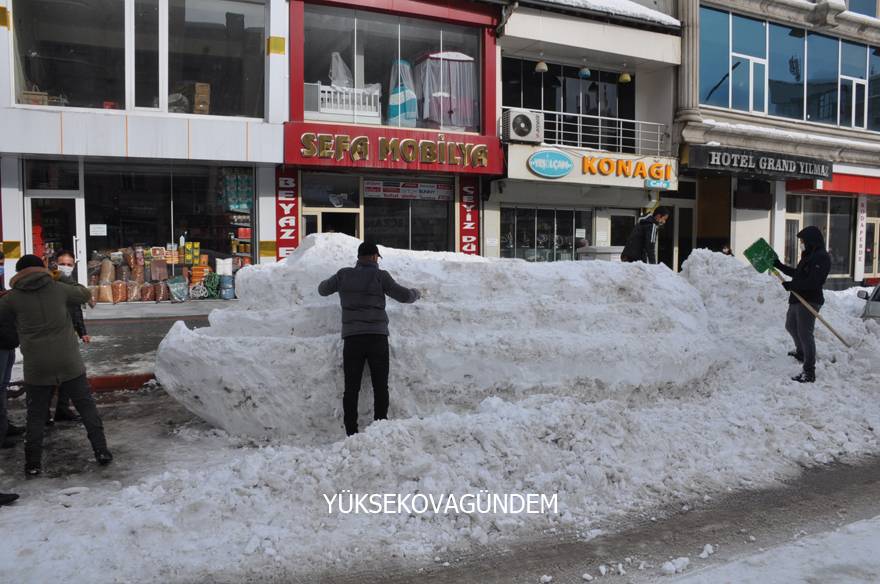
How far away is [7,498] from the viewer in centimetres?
450

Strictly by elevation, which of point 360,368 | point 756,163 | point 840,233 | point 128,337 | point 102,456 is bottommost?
point 102,456

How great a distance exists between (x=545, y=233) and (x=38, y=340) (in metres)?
14.8

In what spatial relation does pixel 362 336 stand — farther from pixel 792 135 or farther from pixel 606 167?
pixel 792 135

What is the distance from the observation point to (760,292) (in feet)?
30.9

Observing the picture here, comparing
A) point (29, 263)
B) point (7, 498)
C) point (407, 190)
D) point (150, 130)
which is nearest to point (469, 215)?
point (407, 190)

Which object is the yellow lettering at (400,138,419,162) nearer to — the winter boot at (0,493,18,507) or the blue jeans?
the blue jeans

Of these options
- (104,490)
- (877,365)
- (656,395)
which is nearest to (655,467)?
→ (656,395)

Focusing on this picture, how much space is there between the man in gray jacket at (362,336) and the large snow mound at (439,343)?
0.29 metres

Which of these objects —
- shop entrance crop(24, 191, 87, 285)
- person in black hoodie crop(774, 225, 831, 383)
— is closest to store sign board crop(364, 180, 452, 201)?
shop entrance crop(24, 191, 87, 285)

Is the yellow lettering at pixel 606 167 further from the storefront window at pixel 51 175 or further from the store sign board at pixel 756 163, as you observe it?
the storefront window at pixel 51 175

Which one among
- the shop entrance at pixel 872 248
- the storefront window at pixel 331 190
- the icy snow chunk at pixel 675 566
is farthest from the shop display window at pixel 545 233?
the icy snow chunk at pixel 675 566

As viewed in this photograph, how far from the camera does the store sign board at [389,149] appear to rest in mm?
14555

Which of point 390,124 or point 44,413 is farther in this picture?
point 390,124

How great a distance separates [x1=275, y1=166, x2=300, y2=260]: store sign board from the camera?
590 inches
